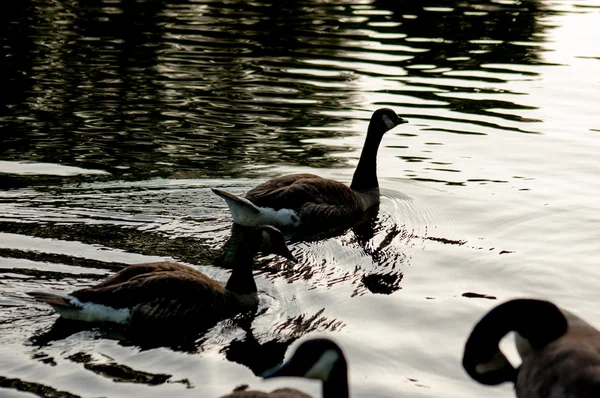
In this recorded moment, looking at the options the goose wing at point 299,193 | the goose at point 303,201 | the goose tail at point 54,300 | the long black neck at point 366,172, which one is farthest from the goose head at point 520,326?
the long black neck at point 366,172

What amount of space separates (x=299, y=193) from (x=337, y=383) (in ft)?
23.7

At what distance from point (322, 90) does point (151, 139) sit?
17.4ft

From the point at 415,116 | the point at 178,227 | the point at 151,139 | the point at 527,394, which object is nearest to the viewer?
the point at 527,394

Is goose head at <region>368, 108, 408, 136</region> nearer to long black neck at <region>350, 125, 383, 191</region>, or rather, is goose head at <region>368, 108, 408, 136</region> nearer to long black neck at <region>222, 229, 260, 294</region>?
long black neck at <region>350, 125, 383, 191</region>

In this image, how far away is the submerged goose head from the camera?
725 cm

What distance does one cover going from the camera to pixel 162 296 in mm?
10680

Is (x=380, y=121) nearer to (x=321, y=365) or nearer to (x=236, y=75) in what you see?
(x=236, y=75)

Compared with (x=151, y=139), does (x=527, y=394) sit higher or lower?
higher

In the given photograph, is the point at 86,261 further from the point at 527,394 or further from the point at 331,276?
the point at 527,394

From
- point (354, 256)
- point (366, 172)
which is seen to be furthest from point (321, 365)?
point (366, 172)

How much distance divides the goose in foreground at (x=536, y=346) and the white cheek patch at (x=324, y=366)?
58.5 inches

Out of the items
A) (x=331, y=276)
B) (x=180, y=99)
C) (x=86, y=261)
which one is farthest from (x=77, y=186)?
(x=180, y=99)

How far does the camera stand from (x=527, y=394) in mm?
7938

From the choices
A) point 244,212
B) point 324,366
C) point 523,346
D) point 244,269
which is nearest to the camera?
point 324,366
